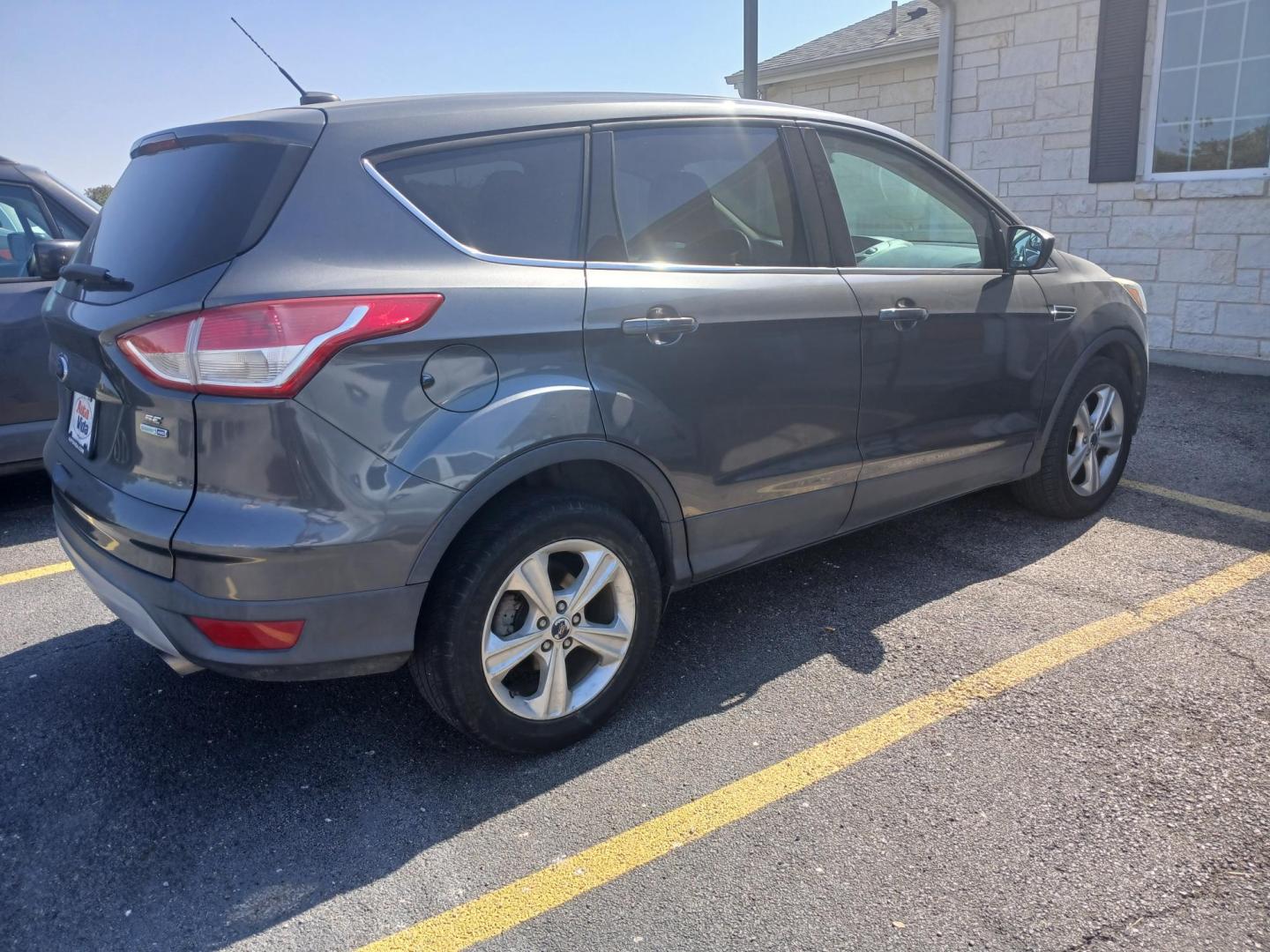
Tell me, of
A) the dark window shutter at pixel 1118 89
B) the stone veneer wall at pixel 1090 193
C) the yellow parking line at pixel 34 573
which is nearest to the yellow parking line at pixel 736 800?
the yellow parking line at pixel 34 573

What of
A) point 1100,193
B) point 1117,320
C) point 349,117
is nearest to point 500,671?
point 349,117

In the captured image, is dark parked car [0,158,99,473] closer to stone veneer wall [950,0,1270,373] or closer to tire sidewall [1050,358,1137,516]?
tire sidewall [1050,358,1137,516]

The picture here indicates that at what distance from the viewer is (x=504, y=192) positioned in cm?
284

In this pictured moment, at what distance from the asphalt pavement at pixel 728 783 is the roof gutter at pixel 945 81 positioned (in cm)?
712

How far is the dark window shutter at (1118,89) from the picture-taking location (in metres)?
8.34

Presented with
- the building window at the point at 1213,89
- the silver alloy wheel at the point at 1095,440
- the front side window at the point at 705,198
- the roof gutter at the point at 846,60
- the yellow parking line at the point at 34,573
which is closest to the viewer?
the front side window at the point at 705,198

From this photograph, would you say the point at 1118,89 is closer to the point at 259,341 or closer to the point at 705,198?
the point at 705,198

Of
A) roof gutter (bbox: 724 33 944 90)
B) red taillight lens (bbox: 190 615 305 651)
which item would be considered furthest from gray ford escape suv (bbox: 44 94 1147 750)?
roof gutter (bbox: 724 33 944 90)

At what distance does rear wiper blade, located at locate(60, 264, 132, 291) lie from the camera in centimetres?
274

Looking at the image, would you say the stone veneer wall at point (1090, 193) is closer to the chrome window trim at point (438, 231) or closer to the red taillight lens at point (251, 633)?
the chrome window trim at point (438, 231)

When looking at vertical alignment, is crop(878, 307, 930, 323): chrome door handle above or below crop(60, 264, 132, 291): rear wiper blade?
below

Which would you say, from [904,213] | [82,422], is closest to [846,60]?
[904,213]

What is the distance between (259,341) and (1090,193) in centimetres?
847

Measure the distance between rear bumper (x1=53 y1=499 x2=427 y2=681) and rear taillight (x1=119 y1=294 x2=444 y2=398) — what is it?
0.52 meters
